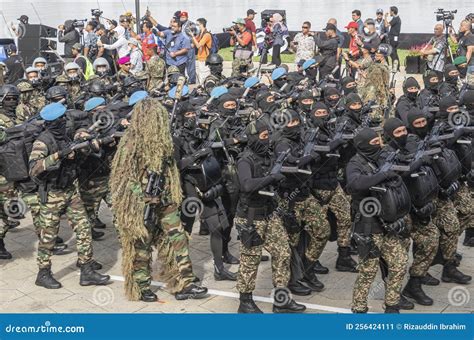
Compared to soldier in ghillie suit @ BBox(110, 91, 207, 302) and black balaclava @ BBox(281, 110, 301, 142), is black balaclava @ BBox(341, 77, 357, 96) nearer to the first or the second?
black balaclava @ BBox(281, 110, 301, 142)

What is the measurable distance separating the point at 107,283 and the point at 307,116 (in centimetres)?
327

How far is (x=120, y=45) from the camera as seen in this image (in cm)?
1664

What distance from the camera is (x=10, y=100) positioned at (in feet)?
31.0

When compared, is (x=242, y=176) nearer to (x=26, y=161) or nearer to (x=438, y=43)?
(x=26, y=161)

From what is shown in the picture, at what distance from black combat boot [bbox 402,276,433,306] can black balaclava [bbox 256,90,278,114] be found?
10.2 ft

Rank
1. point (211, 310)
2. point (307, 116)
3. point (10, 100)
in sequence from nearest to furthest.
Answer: point (211, 310) → point (307, 116) → point (10, 100)

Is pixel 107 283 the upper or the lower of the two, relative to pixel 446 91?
lower

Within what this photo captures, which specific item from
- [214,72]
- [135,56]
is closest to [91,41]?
[135,56]

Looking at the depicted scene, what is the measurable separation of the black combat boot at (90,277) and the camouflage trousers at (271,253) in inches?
73.6

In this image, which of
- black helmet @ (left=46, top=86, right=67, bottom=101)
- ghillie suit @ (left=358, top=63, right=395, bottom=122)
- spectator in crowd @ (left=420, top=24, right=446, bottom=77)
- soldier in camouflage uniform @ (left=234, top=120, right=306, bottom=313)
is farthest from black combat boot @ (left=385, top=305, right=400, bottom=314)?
spectator in crowd @ (left=420, top=24, right=446, bottom=77)

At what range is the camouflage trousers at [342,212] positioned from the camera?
7871 millimetres

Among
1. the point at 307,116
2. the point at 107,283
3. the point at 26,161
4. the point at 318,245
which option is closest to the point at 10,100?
the point at 26,161

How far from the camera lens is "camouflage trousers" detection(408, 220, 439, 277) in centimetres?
709

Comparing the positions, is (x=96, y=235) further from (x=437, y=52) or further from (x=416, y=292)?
(x=437, y=52)
